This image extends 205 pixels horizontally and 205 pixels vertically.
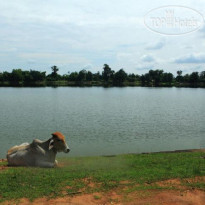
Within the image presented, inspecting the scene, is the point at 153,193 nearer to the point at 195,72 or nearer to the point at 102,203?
the point at 102,203

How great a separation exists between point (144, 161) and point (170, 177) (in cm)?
270

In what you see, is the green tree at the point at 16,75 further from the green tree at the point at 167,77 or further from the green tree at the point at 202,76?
the green tree at the point at 202,76

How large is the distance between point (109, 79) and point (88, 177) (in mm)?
153928

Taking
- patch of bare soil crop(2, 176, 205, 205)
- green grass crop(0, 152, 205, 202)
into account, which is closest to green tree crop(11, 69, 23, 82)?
green grass crop(0, 152, 205, 202)

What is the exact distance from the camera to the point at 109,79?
528 feet

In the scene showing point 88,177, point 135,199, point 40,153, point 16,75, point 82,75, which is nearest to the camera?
point 135,199

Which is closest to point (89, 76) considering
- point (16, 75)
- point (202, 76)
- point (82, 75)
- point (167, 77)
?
point (82, 75)

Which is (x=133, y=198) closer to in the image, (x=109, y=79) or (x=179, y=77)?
(x=109, y=79)

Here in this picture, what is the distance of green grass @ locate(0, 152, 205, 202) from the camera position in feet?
22.6

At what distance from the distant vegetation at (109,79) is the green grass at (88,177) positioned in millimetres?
137831

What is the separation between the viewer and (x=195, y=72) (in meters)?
153

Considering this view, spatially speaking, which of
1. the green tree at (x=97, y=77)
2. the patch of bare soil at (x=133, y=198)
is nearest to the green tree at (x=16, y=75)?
the green tree at (x=97, y=77)

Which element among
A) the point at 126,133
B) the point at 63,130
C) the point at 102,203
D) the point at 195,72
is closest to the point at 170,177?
the point at 102,203

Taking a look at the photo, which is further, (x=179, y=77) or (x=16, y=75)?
(x=179, y=77)
